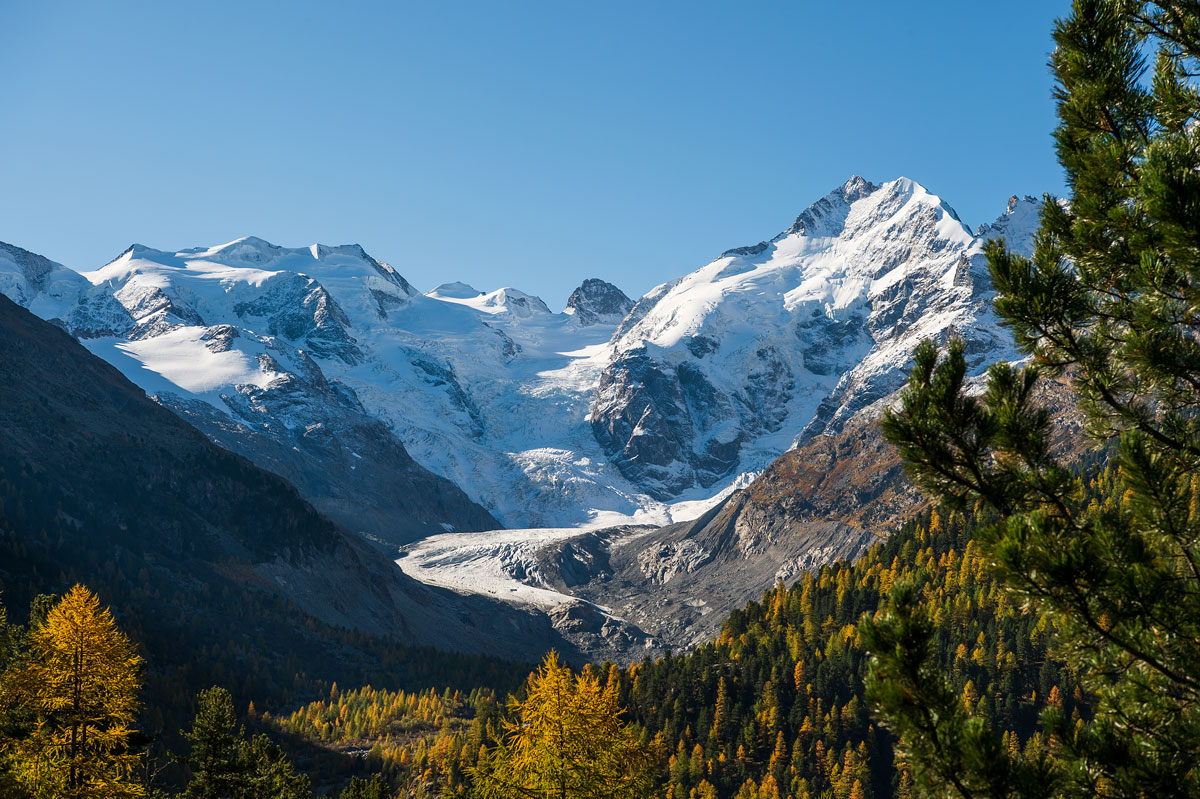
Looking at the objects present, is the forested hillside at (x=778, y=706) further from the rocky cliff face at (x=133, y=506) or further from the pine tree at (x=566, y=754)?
the pine tree at (x=566, y=754)

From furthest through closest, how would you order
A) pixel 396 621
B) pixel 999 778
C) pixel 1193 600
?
1. pixel 396 621
2. pixel 1193 600
3. pixel 999 778

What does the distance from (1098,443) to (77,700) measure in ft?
93.9

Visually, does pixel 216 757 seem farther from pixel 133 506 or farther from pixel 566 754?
pixel 133 506

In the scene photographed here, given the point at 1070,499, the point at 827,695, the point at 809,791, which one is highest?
the point at 1070,499

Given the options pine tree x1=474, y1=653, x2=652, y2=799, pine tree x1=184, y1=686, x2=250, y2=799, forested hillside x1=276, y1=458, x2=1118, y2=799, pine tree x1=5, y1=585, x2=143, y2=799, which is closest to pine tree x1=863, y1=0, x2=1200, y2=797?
pine tree x1=474, y1=653, x2=652, y2=799

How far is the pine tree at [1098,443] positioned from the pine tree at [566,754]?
15.0 m

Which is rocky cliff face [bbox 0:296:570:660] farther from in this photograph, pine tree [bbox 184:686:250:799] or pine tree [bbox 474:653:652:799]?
pine tree [bbox 474:653:652:799]

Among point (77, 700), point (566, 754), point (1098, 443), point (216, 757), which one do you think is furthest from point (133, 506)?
point (1098, 443)

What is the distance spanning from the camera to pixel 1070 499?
9.91m

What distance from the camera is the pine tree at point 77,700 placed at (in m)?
26.7

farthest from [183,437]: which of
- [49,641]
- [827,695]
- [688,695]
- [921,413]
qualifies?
[921,413]

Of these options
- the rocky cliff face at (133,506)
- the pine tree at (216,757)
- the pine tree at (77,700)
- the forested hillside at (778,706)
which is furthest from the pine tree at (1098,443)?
the rocky cliff face at (133,506)

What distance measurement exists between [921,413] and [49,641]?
2776 centimetres

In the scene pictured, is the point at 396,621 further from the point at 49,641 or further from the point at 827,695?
the point at 49,641
